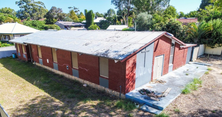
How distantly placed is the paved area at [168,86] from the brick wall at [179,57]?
713mm

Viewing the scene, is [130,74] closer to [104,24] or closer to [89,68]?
[89,68]

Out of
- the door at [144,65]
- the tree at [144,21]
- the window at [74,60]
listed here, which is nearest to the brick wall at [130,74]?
the door at [144,65]

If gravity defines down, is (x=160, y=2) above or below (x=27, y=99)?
above

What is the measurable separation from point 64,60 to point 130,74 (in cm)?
667

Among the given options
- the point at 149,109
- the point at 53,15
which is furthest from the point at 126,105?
the point at 53,15

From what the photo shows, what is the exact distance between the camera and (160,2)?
164 feet

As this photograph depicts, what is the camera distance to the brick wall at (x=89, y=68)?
32.6 ft

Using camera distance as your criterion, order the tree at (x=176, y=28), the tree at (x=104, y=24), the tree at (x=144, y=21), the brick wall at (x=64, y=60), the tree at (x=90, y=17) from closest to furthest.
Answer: the brick wall at (x=64, y=60), the tree at (x=176, y=28), the tree at (x=144, y=21), the tree at (x=90, y=17), the tree at (x=104, y=24)

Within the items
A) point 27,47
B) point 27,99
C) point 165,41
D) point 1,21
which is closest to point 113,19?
point 1,21

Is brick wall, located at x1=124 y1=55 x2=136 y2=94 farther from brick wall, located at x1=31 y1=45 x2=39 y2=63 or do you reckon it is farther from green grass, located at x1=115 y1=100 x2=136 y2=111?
brick wall, located at x1=31 y1=45 x2=39 y2=63

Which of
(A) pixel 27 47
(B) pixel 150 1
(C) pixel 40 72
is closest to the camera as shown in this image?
(C) pixel 40 72

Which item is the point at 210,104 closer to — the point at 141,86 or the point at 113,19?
the point at 141,86

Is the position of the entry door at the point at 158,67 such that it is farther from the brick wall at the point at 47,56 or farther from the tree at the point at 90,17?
the tree at the point at 90,17

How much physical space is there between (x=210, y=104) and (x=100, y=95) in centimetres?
660
